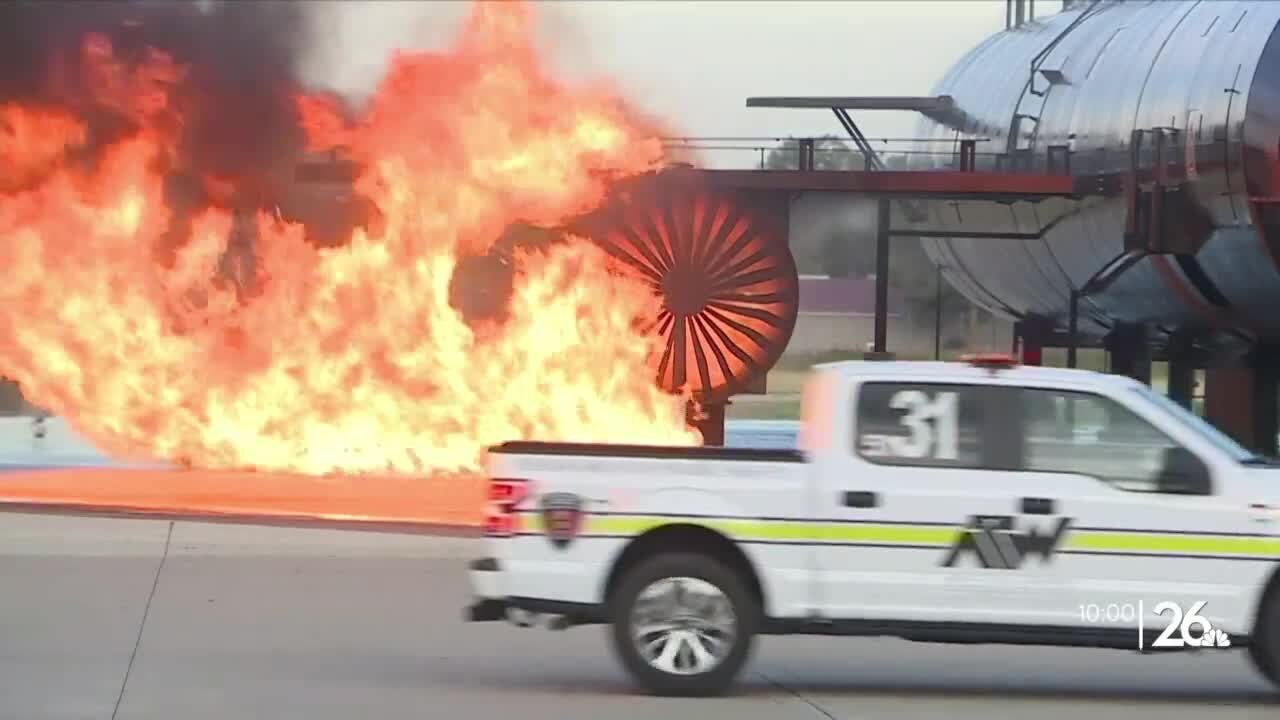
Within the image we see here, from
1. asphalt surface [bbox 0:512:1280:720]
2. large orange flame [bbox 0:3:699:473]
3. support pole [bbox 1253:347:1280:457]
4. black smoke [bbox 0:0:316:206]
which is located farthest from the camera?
support pole [bbox 1253:347:1280:457]

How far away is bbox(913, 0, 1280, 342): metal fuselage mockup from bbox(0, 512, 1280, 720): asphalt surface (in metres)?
7.59

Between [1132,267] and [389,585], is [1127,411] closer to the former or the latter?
[389,585]

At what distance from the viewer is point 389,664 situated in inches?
447

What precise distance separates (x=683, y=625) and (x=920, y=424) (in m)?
1.40

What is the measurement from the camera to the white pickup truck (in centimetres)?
1014

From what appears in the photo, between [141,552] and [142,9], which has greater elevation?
[142,9]

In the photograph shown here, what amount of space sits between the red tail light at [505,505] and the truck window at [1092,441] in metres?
2.27

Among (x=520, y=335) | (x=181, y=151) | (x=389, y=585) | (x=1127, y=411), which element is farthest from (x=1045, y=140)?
(x=1127, y=411)

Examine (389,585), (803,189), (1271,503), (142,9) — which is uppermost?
(142,9)

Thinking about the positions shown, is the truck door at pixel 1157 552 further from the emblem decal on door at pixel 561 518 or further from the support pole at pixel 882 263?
the support pole at pixel 882 263

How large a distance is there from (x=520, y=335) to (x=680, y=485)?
412 inches

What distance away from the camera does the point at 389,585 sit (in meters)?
14.4

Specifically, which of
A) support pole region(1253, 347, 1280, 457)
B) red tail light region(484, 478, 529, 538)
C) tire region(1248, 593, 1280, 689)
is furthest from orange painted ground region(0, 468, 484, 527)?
tire region(1248, 593, 1280, 689)

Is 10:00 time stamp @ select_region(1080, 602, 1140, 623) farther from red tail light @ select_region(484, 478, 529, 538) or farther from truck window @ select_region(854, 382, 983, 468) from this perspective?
red tail light @ select_region(484, 478, 529, 538)
